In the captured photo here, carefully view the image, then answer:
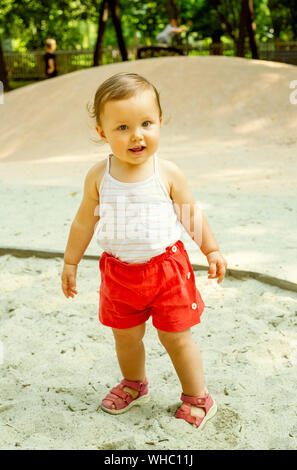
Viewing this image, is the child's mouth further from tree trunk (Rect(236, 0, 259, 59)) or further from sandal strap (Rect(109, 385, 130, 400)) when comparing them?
tree trunk (Rect(236, 0, 259, 59))

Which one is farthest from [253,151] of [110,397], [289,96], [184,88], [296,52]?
[296,52]

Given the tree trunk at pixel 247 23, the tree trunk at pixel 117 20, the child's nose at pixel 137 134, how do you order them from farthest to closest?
the tree trunk at pixel 117 20
the tree trunk at pixel 247 23
the child's nose at pixel 137 134

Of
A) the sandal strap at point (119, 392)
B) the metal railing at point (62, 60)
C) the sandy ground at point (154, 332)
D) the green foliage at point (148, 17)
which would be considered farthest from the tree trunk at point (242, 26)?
the sandal strap at point (119, 392)

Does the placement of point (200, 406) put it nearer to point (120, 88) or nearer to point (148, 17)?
point (120, 88)

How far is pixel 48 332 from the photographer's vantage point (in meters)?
2.83

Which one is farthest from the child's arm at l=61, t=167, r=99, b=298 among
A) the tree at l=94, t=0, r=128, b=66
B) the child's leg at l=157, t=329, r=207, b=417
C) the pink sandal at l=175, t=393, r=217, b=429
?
the tree at l=94, t=0, r=128, b=66

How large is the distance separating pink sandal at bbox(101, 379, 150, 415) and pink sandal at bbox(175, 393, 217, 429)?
185mm

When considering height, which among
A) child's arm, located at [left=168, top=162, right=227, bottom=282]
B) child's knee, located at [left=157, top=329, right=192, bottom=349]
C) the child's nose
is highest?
the child's nose

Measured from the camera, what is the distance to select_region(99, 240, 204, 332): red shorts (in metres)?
1.94

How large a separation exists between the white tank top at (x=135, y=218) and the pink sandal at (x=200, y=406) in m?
0.58

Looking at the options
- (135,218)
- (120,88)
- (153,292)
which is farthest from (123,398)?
(120,88)

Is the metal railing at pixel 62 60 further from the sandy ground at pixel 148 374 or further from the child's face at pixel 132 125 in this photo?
the child's face at pixel 132 125

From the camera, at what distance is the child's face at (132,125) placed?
183 cm

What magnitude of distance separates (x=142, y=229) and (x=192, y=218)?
0.21 metres
